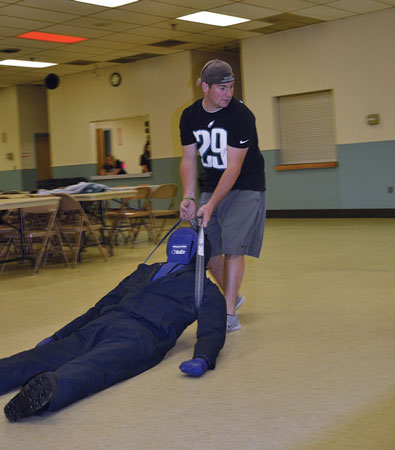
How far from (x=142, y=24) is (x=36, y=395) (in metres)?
8.42

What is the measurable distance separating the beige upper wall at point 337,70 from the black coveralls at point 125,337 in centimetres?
766

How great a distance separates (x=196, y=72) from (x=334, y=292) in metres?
8.67

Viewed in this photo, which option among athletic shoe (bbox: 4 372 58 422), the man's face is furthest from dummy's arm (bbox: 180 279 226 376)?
the man's face

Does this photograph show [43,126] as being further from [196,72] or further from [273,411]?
[273,411]

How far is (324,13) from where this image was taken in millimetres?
9781

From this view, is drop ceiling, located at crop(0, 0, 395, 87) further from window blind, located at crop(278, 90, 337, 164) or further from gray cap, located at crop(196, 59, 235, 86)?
Result: gray cap, located at crop(196, 59, 235, 86)

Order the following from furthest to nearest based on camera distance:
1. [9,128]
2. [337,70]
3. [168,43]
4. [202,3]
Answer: [9,128], [168,43], [337,70], [202,3]

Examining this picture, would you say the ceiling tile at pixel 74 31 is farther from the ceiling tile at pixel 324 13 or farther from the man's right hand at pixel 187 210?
the man's right hand at pixel 187 210

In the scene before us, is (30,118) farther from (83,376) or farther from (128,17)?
(83,376)

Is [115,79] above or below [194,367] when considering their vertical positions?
above

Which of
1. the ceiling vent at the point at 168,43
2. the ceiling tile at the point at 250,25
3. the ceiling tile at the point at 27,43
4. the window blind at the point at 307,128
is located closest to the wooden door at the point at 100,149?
the ceiling vent at the point at 168,43

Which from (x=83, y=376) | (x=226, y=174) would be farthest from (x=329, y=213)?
(x=83, y=376)

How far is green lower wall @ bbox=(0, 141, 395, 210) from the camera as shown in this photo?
1014cm

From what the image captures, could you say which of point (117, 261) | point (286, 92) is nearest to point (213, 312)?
point (117, 261)
